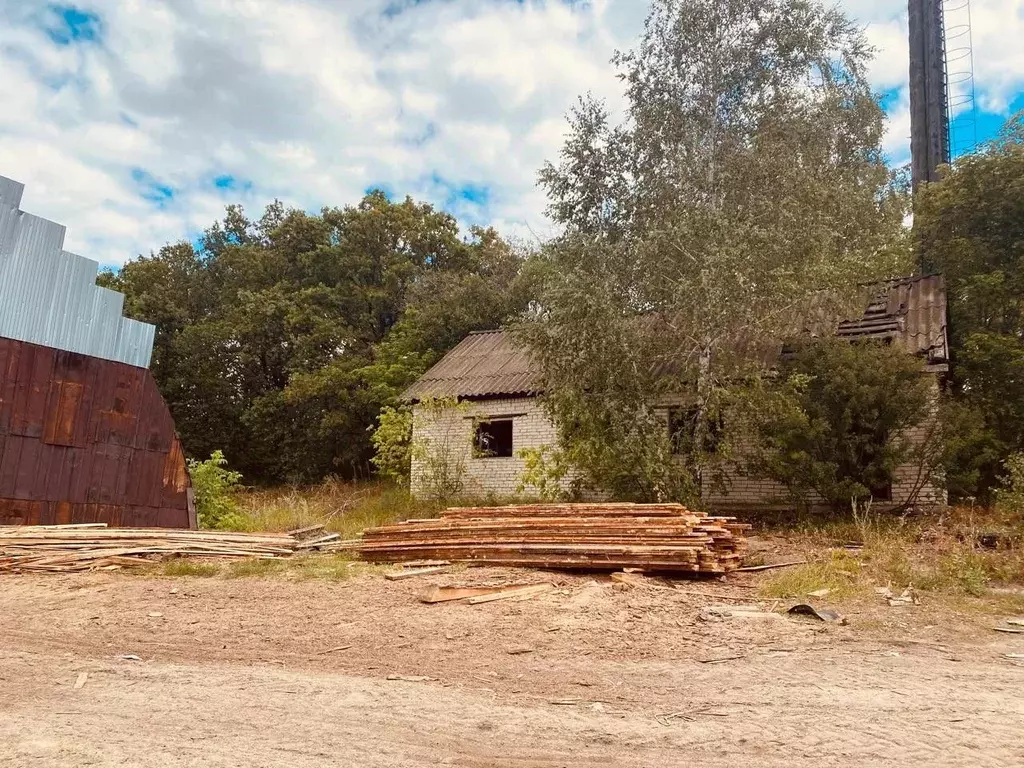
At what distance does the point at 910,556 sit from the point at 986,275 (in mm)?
8829

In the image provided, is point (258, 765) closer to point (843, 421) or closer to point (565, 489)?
point (843, 421)

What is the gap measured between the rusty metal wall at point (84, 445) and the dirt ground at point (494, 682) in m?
4.28

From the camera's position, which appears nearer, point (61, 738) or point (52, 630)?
point (61, 738)

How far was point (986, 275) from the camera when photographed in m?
15.3

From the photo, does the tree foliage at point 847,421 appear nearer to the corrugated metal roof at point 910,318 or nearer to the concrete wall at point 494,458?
the corrugated metal roof at point 910,318

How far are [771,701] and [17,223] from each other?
12.6 m

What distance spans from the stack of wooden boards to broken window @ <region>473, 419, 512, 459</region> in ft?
26.5

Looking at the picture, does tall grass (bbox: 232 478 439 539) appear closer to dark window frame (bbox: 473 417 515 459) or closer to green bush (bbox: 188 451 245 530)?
green bush (bbox: 188 451 245 530)

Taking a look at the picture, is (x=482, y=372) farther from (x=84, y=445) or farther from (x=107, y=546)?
(x=107, y=546)

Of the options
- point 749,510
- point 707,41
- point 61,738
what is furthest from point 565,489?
point 61,738

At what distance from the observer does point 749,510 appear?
14930 mm

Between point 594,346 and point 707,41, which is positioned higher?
point 707,41

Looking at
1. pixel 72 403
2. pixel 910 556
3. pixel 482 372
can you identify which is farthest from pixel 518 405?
pixel 910 556

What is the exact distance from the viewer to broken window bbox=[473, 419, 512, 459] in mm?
18611
